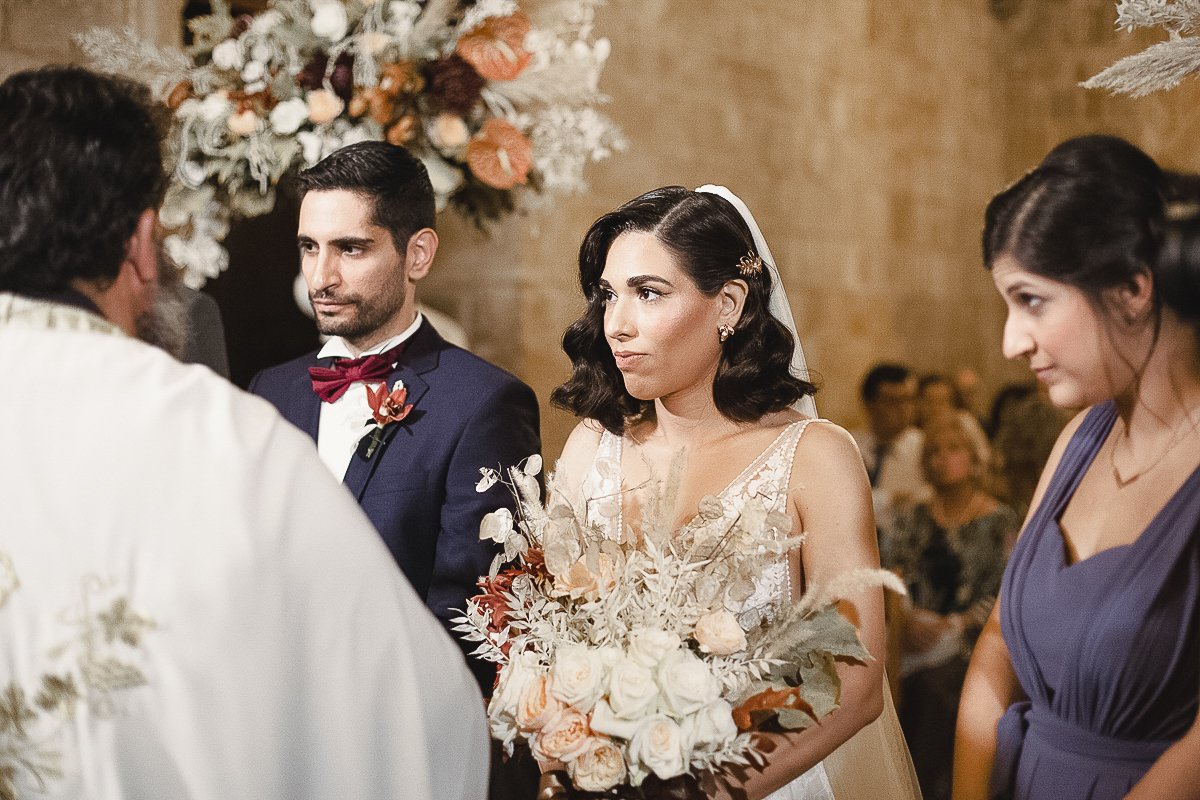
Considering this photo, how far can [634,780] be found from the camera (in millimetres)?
1748

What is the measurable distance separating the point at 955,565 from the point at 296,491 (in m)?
3.26

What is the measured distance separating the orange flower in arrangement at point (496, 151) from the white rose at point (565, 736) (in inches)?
73.2

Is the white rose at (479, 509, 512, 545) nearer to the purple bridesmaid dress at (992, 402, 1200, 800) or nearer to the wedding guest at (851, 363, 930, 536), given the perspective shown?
the purple bridesmaid dress at (992, 402, 1200, 800)

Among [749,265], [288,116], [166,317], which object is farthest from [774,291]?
[288,116]

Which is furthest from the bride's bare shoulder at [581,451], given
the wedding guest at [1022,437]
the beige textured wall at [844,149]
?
the wedding guest at [1022,437]

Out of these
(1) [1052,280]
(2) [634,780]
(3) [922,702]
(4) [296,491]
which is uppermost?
(1) [1052,280]

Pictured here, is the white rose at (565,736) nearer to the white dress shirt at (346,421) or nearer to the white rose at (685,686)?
the white rose at (685,686)

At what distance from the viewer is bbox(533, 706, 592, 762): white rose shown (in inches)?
68.6

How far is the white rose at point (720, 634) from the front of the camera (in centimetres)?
176

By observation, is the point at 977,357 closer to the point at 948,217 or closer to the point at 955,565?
the point at 948,217

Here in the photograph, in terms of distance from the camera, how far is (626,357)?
7.59ft

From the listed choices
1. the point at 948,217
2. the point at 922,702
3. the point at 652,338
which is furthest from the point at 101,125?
the point at 948,217

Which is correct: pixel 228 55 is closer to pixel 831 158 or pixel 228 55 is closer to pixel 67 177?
pixel 67 177

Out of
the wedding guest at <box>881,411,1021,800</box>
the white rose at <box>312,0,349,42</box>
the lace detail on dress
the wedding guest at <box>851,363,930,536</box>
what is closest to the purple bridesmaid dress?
the lace detail on dress
